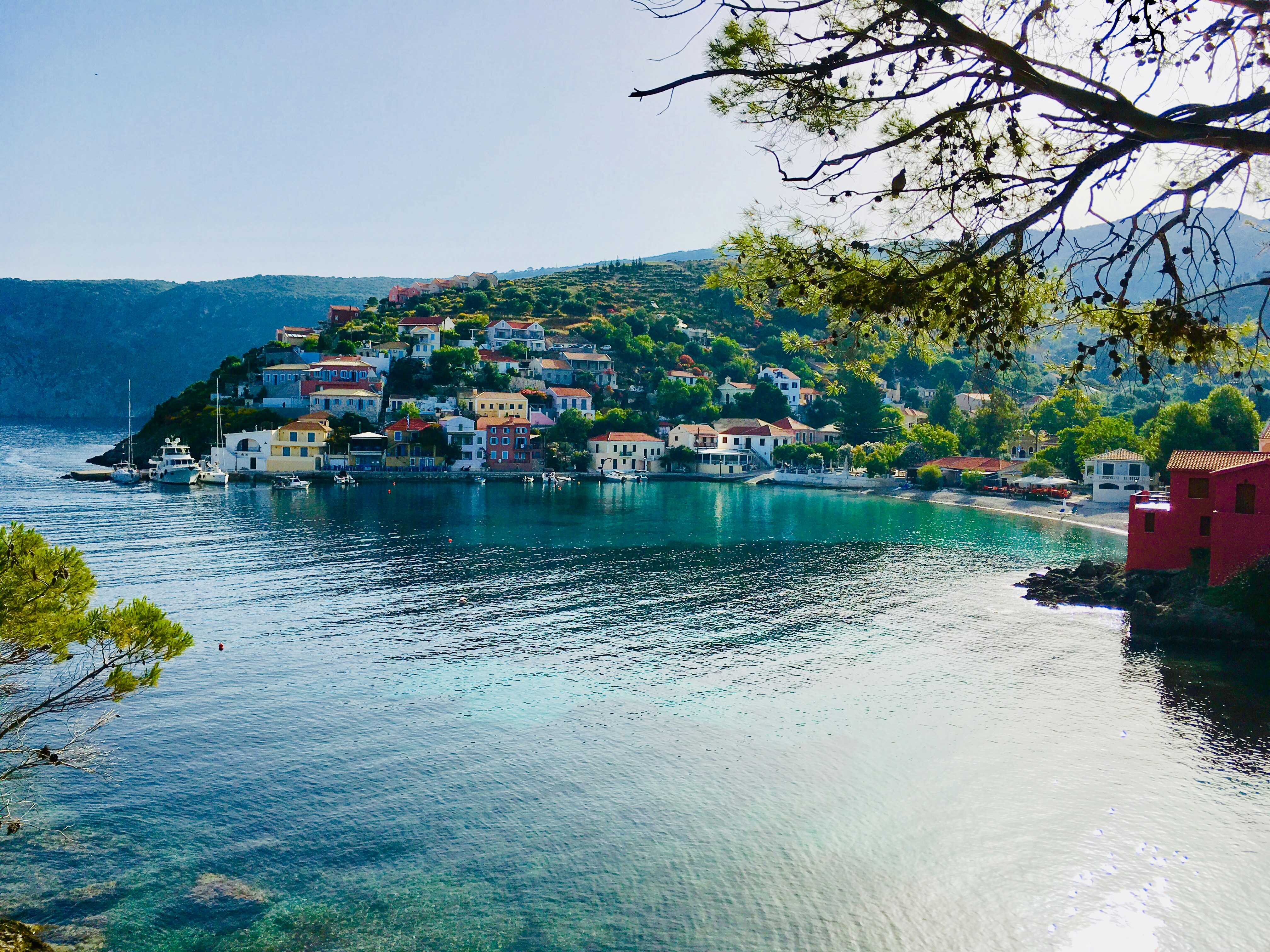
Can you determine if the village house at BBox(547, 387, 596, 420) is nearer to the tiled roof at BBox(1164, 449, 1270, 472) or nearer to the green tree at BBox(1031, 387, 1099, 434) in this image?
the green tree at BBox(1031, 387, 1099, 434)

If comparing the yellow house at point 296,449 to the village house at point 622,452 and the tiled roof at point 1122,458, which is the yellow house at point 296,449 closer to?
the village house at point 622,452

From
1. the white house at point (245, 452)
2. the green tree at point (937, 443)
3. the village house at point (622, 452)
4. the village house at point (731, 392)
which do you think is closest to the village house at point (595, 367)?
the village house at point (731, 392)

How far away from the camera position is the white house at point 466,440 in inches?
3561

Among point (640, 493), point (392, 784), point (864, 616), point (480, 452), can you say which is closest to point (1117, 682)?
point (864, 616)

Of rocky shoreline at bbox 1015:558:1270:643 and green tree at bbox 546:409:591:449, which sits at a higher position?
green tree at bbox 546:409:591:449

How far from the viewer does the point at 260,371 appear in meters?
99.9

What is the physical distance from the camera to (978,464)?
266 feet

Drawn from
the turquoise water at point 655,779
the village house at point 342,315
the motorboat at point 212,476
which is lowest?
the turquoise water at point 655,779

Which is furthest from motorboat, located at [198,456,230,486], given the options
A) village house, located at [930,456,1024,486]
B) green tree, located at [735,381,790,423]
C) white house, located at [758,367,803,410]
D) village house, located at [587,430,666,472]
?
village house, located at [930,456,1024,486]

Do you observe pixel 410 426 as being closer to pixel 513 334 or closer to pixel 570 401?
pixel 570 401

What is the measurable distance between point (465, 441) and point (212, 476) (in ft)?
81.6

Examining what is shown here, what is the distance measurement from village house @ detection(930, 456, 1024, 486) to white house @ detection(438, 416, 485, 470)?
151ft

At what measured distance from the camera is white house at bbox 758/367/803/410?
111438 mm

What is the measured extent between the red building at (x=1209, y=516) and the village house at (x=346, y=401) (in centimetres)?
7705
